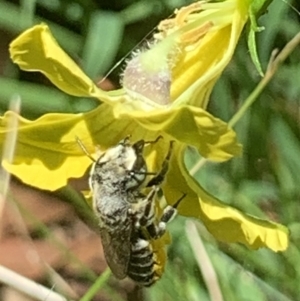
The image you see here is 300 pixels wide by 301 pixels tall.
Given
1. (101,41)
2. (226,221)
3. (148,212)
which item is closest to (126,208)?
(148,212)

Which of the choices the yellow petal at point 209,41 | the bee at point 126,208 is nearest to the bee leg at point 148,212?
the bee at point 126,208

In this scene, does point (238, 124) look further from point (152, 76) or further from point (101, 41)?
point (152, 76)

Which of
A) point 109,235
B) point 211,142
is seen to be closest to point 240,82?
point 109,235

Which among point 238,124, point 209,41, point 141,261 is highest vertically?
point 209,41

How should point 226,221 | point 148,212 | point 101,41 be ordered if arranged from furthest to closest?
point 101,41
point 148,212
point 226,221

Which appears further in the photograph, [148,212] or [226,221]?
[148,212]

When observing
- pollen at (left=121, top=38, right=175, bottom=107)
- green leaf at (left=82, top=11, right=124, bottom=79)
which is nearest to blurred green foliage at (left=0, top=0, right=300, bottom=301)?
green leaf at (left=82, top=11, right=124, bottom=79)

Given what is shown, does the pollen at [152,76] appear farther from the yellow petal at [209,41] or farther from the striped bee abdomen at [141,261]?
the striped bee abdomen at [141,261]
